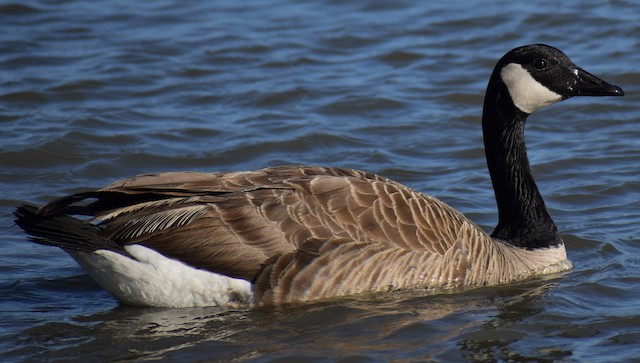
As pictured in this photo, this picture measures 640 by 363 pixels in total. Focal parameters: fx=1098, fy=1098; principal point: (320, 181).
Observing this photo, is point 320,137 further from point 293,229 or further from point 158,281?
point 158,281

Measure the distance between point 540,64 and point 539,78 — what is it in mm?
112

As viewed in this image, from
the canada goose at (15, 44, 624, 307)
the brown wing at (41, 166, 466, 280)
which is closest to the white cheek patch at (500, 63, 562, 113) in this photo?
the canada goose at (15, 44, 624, 307)

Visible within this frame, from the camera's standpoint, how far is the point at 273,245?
734cm

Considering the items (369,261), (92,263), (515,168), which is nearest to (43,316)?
(92,263)

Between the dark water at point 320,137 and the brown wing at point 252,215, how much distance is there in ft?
1.43

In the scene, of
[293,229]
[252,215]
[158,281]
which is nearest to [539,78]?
[293,229]

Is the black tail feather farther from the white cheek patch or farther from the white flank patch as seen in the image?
the white cheek patch

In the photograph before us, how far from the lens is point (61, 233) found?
713 centimetres

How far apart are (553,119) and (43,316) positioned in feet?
22.2

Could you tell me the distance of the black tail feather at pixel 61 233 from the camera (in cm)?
710

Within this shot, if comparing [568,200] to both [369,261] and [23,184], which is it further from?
[23,184]

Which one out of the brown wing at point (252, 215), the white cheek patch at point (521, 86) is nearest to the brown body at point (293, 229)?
the brown wing at point (252, 215)

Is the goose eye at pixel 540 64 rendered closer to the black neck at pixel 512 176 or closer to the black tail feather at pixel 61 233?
the black neck at pixel 512 176

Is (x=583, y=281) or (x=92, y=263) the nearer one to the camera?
(x=92, y=263)
